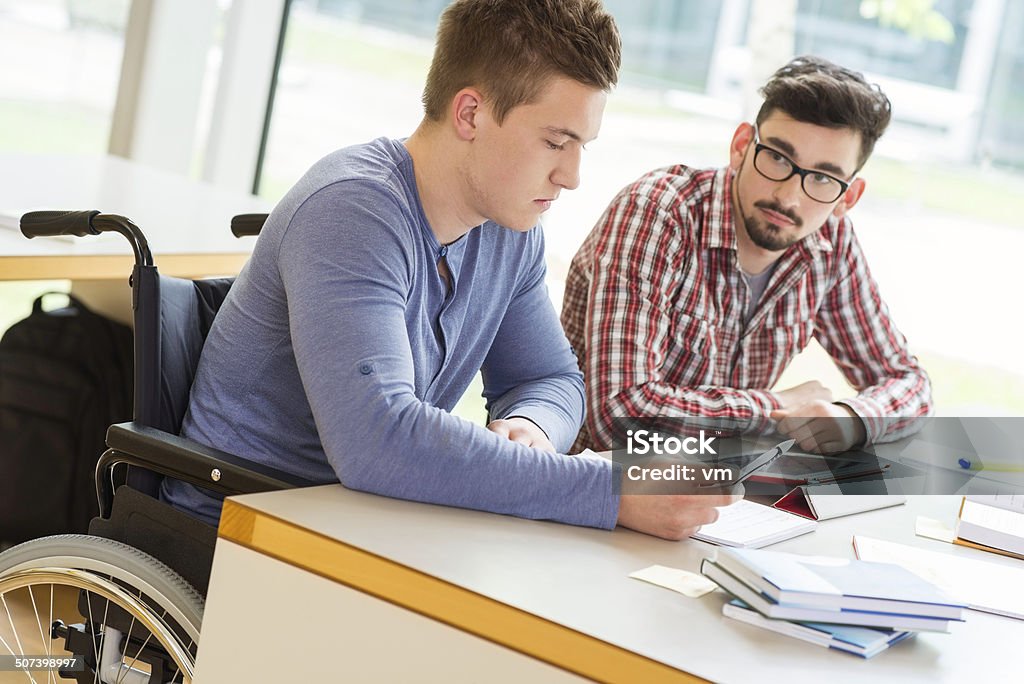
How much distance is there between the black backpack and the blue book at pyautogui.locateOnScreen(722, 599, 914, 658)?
196cm

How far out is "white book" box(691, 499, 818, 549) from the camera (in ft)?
4.50

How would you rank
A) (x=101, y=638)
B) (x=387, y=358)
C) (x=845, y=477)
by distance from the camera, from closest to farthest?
1. (x=387, y=358)
2. (x=101, y=638)
3. (x=845, y=477)

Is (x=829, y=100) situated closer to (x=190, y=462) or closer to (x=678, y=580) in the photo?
(x=678, y=580)

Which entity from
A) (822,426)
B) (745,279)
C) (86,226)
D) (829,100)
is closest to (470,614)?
(86,226)

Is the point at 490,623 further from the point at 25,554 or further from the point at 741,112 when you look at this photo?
the point at 741,112

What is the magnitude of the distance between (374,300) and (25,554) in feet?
1.77

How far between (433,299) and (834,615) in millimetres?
697

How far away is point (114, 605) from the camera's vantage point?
1388 millimetres

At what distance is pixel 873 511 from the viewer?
66.4 inches

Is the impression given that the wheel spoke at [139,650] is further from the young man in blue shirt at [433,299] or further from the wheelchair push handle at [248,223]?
the wheelchair push handle at [248,223]

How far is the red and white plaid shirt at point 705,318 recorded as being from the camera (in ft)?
6.68

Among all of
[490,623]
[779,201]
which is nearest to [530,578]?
[490,623]

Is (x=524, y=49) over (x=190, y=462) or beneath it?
over

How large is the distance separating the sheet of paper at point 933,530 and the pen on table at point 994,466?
11.7 inches
